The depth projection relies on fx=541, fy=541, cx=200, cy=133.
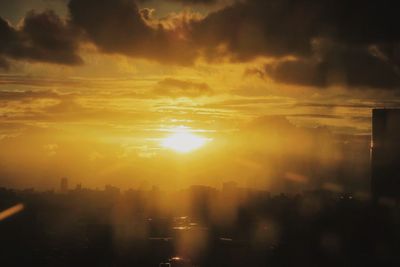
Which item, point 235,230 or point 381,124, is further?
point 381,124

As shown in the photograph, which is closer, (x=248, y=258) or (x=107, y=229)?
(x=248, y=258)

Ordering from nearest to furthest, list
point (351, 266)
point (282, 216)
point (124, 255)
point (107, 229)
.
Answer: point (351, 266) < point (124, 255) < point (107, 229) < point (282, 216)

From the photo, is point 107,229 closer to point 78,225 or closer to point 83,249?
point 78,225

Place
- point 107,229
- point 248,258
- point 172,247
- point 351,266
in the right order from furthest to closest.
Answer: point 107,229
point 172,247
point 248,258
point 351,266

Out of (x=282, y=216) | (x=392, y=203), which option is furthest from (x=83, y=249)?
(x=392, y=203)

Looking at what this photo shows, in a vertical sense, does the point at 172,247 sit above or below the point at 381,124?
below

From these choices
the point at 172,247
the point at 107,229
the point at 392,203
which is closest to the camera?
the point at 172,247

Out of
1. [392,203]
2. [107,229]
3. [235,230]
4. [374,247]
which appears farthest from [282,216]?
[374,247]

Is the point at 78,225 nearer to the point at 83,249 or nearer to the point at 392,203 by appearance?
the point at 83,249

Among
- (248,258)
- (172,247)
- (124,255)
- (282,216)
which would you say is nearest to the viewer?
(248,258)
